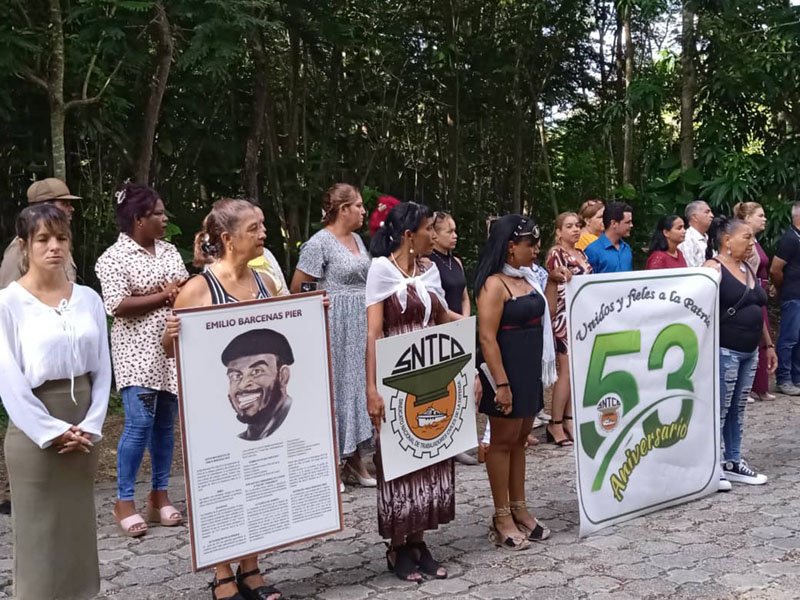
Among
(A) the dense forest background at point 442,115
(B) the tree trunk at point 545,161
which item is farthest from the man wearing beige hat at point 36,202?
(B) the tree trunk at point 545,161

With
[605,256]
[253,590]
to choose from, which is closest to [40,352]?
A: [253,590]

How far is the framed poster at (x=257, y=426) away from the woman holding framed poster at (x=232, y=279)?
16 cm

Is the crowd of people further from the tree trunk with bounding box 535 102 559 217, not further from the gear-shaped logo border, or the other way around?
the tree trunk with bounding box 535 102 559 217

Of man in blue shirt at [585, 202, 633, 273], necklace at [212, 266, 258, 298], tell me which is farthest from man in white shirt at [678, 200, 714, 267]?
necklace at [212, 266, 258, 298]

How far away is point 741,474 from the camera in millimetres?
6457

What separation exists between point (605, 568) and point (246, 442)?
1966 millimetres

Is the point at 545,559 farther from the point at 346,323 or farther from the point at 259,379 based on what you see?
the point at 346,323

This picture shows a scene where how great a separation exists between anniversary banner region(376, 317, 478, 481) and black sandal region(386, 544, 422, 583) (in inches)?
16.3

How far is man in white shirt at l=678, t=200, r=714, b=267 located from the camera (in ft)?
29.0

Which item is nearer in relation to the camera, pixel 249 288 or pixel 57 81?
pixel 249 288

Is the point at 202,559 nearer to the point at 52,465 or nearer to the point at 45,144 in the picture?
the point at 52,465

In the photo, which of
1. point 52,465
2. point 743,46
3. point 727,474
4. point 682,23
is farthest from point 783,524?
point 682,23

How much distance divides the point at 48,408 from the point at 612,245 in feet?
16.8

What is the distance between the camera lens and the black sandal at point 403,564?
15.4 ft
